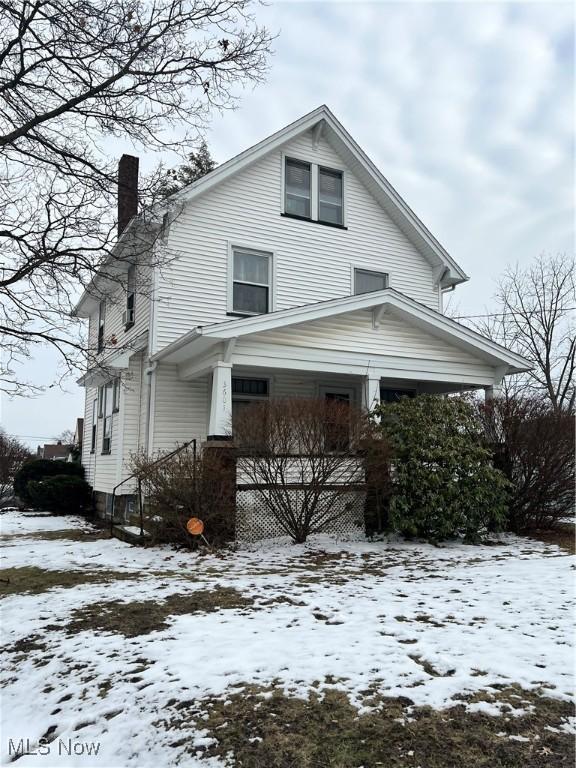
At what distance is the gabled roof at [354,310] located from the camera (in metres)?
9.98

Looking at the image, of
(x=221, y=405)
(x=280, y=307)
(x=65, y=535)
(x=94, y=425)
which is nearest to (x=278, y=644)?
(x=221, y=405)

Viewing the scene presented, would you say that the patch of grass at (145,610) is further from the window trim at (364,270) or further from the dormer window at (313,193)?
the dormer window at (313,193)

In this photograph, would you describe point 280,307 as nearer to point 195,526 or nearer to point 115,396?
point 115,396

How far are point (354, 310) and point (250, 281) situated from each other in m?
3.00

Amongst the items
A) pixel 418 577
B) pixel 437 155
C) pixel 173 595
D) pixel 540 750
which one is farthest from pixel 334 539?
pixel 437 155

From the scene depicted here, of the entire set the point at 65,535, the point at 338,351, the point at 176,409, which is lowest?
the point at 65,535

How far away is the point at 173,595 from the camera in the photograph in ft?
20.0

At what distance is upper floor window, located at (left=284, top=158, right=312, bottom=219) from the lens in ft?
46.3

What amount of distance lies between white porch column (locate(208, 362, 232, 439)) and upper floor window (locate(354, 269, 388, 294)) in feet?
18.2

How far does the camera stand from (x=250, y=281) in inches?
520

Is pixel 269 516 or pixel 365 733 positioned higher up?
pixel 269 516

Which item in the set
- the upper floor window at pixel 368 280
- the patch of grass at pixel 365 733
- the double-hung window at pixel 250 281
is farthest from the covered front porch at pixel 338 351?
the patch of grass at pixel 365 733

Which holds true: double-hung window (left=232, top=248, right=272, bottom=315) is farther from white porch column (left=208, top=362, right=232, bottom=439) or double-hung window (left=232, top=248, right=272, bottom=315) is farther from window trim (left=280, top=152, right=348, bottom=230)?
white porch column (left=208, top=362, right=232, bottom=439)

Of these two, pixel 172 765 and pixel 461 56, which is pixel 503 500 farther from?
pixel 172 765
